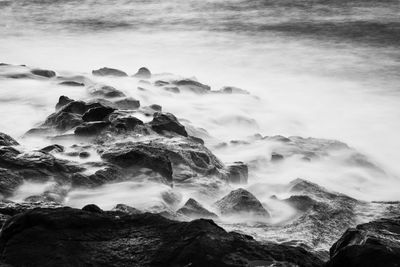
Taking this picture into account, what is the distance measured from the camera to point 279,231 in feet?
22.8

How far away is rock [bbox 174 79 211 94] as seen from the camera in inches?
577

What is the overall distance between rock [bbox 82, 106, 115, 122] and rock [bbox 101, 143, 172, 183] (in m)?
1.76

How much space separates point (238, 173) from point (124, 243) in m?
4.39

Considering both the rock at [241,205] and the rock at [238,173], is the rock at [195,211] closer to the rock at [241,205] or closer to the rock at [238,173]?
the rock at [241,205]

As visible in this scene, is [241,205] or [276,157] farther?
[276,157]

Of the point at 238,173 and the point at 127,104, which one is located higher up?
the point at 127,104

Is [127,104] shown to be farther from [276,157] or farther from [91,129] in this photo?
[276,157]

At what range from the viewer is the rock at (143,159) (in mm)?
8141

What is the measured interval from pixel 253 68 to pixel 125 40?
5.76 m

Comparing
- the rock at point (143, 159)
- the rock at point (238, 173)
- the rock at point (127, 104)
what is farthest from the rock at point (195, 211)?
the rock at point (127, 104)

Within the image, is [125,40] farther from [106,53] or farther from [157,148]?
[157,148]

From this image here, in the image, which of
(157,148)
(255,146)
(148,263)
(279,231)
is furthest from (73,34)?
(148,263)

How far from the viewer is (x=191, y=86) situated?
14828mm

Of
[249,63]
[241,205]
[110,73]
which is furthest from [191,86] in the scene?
[241,205]
